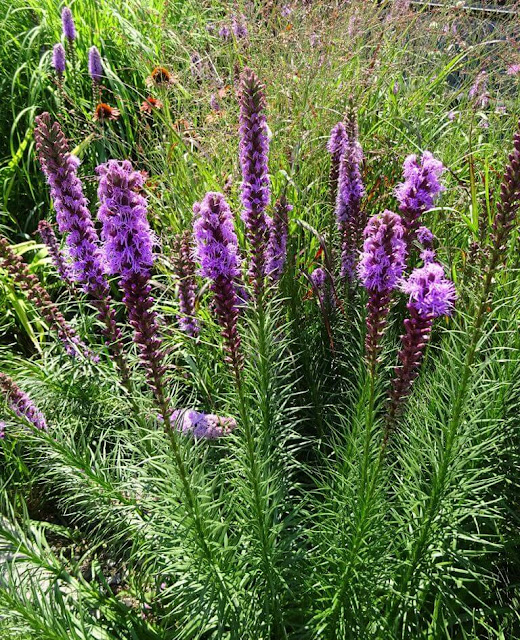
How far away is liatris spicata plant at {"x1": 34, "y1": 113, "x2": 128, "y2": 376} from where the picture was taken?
6.05 ft

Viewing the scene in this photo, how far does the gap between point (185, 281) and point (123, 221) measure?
0.77 metres

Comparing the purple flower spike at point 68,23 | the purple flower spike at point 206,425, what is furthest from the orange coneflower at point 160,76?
the purple flower spike at point 206,425

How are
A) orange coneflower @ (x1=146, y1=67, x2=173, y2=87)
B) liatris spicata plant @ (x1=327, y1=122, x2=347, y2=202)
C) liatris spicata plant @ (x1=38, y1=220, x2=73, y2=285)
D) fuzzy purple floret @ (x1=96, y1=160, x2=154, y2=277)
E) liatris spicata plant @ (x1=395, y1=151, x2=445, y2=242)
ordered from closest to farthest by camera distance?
fuzzy purple floret @ (x1=96, y1=160, x2=154, y2=277)
liatris spicata plant @ (x1=395, y1=151, x2=445, y2=242)
liatris spicata plant @ (x1=327, y1=122, x2=347, y2=202)
liatris spicata plant @ (x1=38, y1=220, x2=73, y2=285)
orange coneflower @ (x1=146, y1=67, x2=173, y2=87)

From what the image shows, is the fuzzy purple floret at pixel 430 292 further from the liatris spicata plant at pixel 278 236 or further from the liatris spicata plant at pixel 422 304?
the liatris spicata plant at pixel 278 236

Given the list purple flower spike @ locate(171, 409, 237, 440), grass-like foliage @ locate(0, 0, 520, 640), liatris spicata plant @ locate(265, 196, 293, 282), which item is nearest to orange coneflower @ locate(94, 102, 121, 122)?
grass-like foliage @ locate(0, 0, 520, 640)

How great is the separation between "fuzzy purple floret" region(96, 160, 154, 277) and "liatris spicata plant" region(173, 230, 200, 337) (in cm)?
62

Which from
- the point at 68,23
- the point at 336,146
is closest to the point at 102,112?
the point at 68,23

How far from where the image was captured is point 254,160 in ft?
5.91

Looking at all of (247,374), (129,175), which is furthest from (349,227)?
(129,175)

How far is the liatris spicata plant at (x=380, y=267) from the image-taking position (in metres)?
1.31

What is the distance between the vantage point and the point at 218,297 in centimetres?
157

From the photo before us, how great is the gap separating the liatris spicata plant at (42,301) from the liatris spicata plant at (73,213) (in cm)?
43

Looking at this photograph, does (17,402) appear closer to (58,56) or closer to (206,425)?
(206,425)

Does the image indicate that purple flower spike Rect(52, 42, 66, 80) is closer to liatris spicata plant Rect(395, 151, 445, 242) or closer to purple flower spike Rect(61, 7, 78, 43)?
purple flower spike Rect(61, 7, 78, 43)
